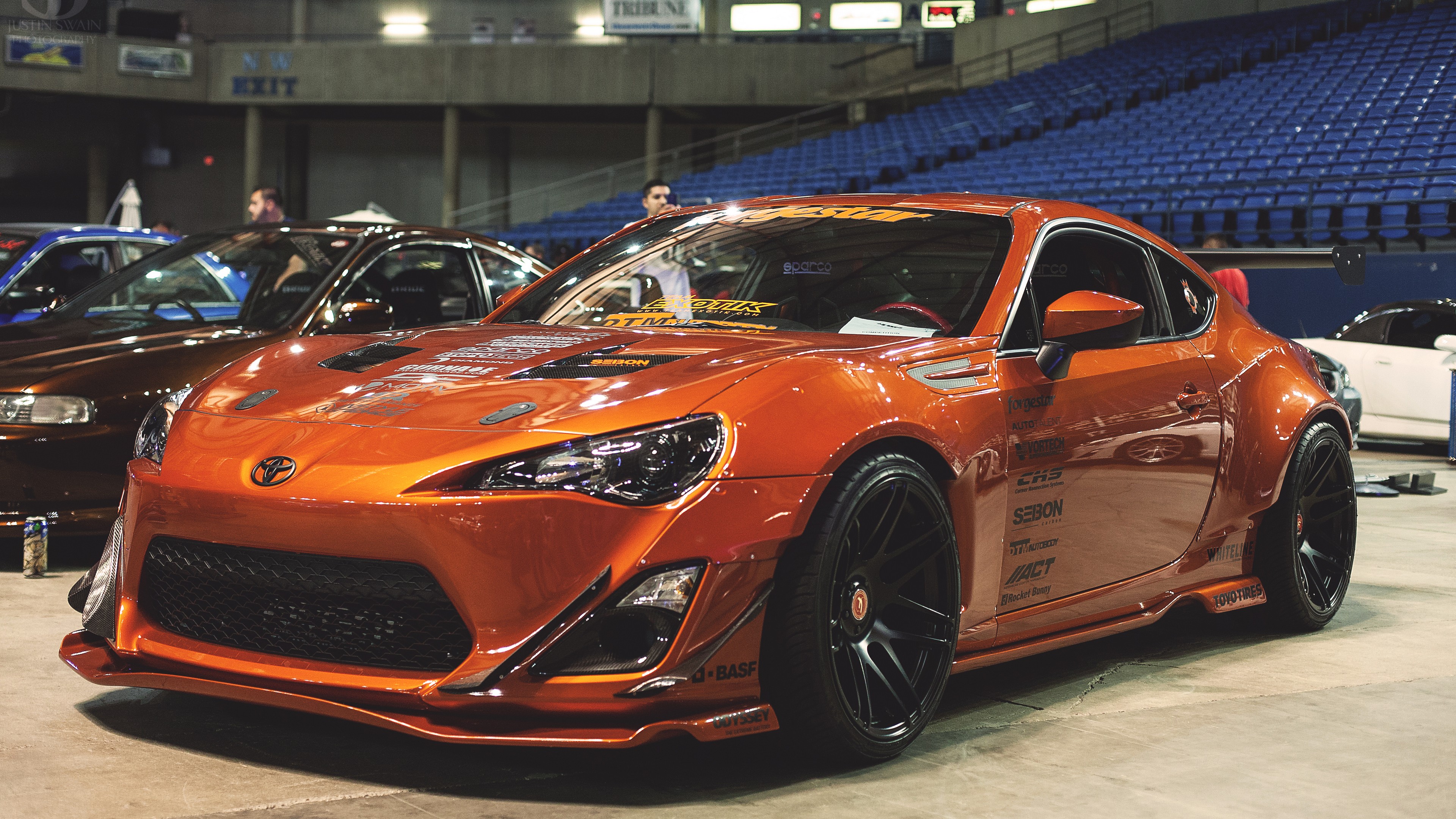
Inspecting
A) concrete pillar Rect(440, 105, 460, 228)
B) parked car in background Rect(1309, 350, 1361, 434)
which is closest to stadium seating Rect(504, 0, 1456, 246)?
parked car in background Rect(1309, 350, 1361, 434)

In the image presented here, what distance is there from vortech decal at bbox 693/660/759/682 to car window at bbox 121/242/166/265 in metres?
6.22

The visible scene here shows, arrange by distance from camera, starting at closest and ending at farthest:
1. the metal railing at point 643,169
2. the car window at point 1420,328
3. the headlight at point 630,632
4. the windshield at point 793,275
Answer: the headlight at point 630,632 < the windshield at point 793,275 < the car window at point 1420,328 < the metal railing at point 643,169

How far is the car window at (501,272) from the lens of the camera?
6590 millimetres

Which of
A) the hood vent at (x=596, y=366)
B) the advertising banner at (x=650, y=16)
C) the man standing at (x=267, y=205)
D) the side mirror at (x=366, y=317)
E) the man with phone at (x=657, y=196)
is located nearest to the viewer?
the hood vent at (x=596, y=366)

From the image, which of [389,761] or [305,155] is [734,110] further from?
[389,761]

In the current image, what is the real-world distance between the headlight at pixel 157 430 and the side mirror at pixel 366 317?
1.72 meters

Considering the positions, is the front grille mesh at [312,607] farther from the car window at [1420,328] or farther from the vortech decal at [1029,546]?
the car window at [1420,328]

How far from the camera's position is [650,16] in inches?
1163

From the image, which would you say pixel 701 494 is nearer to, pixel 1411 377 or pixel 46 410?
pixel 46 410

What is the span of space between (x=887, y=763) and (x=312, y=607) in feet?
4.25

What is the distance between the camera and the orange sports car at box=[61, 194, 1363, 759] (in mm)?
2674

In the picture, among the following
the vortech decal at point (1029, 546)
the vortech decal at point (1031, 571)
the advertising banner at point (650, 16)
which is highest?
the advertising banner at point (650, 16)

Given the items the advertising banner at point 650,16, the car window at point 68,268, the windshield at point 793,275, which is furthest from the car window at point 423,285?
the advertising banner at point 650,16

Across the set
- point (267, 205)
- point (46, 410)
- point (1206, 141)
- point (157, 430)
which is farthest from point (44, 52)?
point (157, 430)
